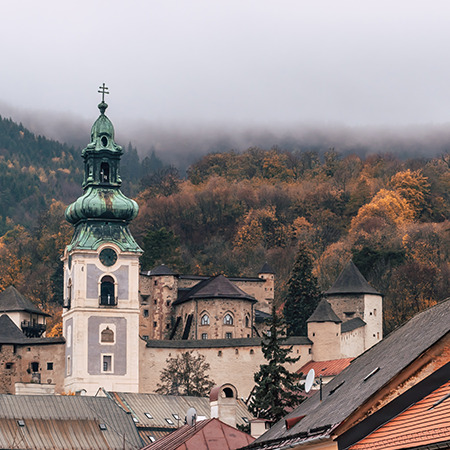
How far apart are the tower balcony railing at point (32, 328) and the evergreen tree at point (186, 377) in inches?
607

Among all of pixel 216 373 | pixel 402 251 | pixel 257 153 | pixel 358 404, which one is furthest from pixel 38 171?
pixel 358 404

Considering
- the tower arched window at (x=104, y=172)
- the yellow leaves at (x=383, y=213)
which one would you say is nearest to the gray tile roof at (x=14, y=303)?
the tower arched window at (x=104, y=172)

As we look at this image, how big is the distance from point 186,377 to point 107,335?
732cm

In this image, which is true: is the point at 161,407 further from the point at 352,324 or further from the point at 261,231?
the point at 261,231

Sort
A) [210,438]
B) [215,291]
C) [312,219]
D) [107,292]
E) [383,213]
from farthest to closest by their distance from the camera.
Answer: [312,219] → [383,213] → [215,291] → [107,292] → [210,438]

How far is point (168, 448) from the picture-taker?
29.6 meters

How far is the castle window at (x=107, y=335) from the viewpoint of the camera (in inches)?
3195

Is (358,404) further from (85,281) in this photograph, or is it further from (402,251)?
(402,251)

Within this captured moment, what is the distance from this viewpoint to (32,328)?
91.2m

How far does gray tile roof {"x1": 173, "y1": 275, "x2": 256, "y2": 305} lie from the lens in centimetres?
8675

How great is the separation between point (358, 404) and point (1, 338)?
214ft

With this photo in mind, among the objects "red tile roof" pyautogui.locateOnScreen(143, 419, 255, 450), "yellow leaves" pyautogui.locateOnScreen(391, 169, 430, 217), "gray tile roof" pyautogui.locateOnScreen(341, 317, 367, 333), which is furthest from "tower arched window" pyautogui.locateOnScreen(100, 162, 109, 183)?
"red tile roof" pyautogui.locateOnScreen(143, 419, 255, 450)

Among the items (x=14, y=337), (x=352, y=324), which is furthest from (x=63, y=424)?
(x=352, y=324)

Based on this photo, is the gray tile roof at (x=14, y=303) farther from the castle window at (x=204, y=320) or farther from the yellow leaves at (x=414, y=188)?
the yellow leaves at (x=414, y=188)
